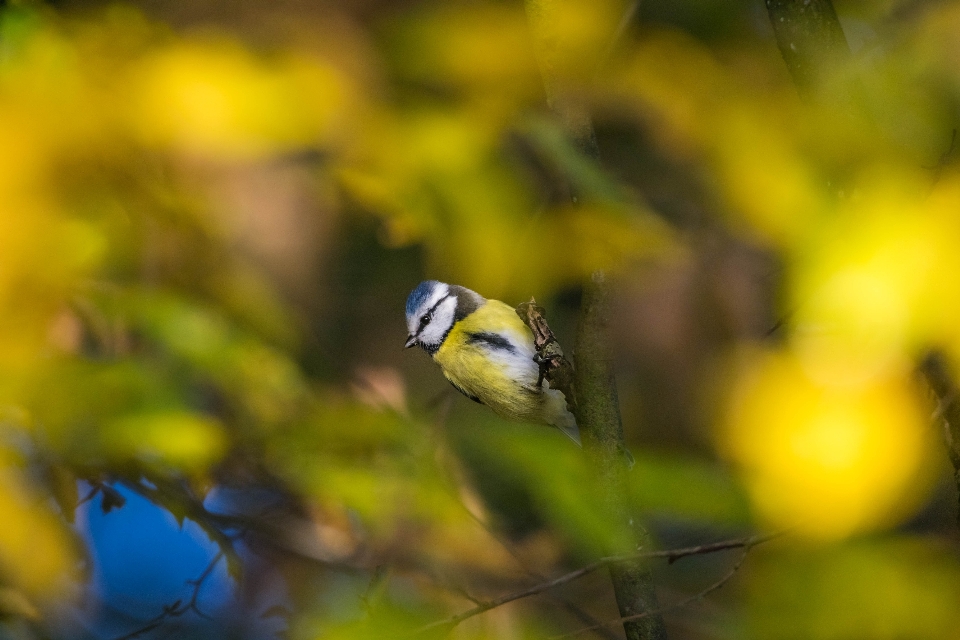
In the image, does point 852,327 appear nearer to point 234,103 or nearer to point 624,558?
point 624,558

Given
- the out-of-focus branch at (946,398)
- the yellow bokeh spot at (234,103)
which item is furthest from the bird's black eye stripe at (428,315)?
the out-of-focus branch at (946,398)

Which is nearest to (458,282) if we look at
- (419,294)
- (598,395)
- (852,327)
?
(419,294)

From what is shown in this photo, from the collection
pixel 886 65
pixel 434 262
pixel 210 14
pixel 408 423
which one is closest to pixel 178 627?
pixel 408 423

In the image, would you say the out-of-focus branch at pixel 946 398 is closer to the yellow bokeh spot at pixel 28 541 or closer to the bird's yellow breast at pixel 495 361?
the bird's yellow breast at pixel 495 361

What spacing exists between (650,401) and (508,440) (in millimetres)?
132

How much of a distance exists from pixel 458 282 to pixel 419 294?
0.18 feet

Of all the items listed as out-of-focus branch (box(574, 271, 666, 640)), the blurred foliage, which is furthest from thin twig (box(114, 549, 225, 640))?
out-of-focus branch (box(574, 271, 666, 640))

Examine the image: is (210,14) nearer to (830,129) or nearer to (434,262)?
(434,262)

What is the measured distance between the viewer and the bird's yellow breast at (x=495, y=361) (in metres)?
0.71

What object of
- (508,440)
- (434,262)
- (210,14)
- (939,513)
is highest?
(210,14)

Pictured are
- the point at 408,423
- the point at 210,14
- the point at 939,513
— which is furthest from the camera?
the point at 210,14

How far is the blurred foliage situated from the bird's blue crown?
0.05ft

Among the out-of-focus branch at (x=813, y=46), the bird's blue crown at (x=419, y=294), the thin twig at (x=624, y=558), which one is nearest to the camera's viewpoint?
the thin twig at (x=624, y=558)

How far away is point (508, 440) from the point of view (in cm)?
60
